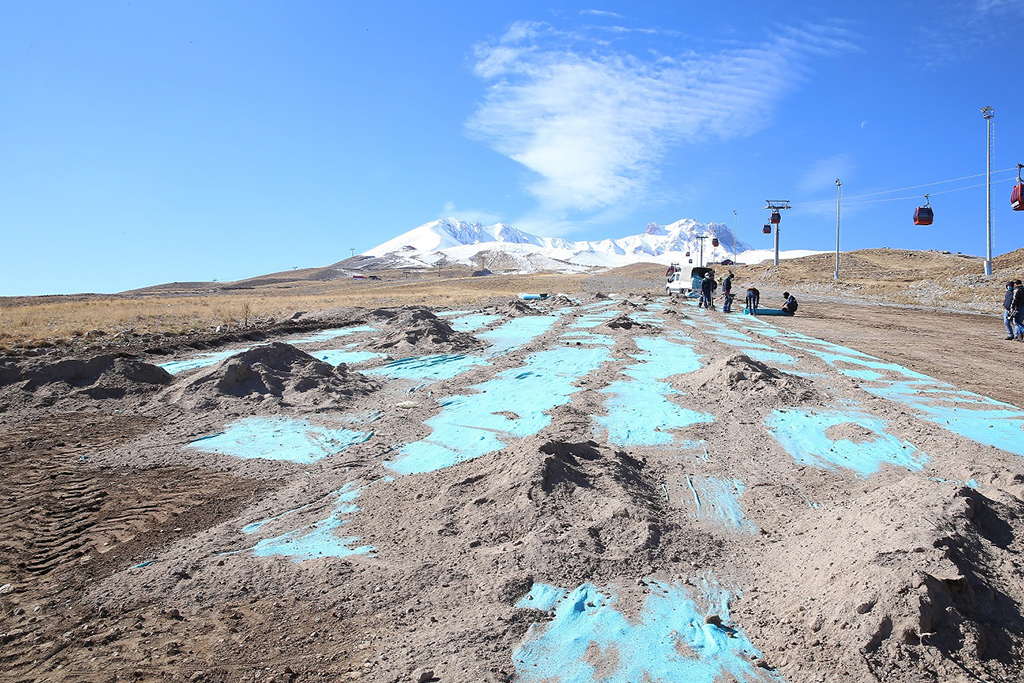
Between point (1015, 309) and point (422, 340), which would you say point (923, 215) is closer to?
point (1015, 309)

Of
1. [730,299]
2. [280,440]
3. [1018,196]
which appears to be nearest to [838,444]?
[280,440]

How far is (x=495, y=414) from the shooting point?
8.83m

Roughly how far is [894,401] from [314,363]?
31.9 ft

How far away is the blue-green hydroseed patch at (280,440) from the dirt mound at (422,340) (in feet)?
20.1

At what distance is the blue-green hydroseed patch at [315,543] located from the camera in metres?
4.52

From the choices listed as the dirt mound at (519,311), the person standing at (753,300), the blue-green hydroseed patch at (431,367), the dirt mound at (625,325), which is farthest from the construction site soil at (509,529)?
the person standing at (753,300)

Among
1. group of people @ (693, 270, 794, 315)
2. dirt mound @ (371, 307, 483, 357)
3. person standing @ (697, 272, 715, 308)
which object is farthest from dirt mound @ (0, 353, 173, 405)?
person standing @ (697, 272, 715, 308)

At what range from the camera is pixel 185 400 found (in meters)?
9.62

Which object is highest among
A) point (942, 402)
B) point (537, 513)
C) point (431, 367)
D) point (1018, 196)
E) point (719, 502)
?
point (1018, 196)

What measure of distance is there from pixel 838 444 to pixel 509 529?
15.1ft

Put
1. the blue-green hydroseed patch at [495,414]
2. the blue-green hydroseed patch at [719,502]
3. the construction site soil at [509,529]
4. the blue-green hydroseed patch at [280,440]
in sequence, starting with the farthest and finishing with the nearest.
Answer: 1. the blue-green hydroseed patch at [280,440]
2. the blue-green hydroseed patch at [495,414]
3. the blue-green hydroseed patch at [719,502]
4. the construction site soil at [509,529]

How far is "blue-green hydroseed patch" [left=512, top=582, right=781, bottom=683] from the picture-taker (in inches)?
122

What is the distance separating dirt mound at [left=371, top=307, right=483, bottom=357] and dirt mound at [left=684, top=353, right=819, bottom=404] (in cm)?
667

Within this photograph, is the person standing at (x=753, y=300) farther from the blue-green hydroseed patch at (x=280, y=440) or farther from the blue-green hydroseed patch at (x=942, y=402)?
the blue-green hydroseed patch at (x=280, y=440)
